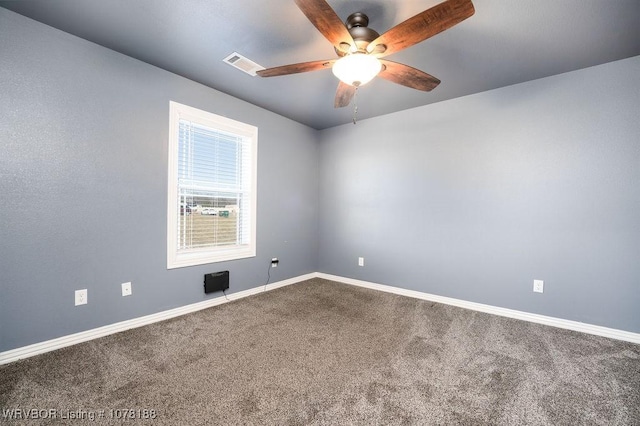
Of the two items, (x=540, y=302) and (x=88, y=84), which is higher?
(x=88, y=84)

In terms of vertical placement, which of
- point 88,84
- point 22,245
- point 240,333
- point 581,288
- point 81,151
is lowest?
point 240,333

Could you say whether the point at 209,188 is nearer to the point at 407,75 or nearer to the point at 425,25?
the point at 407,75

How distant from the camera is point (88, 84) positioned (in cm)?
224

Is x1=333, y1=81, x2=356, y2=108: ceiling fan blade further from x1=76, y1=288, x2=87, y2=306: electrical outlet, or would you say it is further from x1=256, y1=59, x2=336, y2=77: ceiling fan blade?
x1=76, y1=288, x2=87, y2=306: electrical outlet

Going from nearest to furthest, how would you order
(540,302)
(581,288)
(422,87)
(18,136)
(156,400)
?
(156,400) → (18,136) → (422,87) → (581,288) → (540,302)

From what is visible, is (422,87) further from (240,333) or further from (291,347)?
(240,333)

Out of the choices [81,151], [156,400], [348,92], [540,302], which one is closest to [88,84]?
[81,151]

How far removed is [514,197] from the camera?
291cm

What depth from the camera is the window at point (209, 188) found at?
2.79m

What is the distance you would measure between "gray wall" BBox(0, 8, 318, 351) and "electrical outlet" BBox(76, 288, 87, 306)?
4 centimetres

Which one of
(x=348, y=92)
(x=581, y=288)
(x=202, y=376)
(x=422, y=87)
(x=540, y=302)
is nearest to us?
(x=202, y=376)

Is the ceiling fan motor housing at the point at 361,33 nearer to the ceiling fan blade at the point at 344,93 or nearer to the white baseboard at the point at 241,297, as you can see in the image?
the ceiling fan blade at the point at 344,93

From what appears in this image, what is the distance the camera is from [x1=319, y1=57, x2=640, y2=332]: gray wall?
2436 mm

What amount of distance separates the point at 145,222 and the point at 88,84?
1.24 meters
